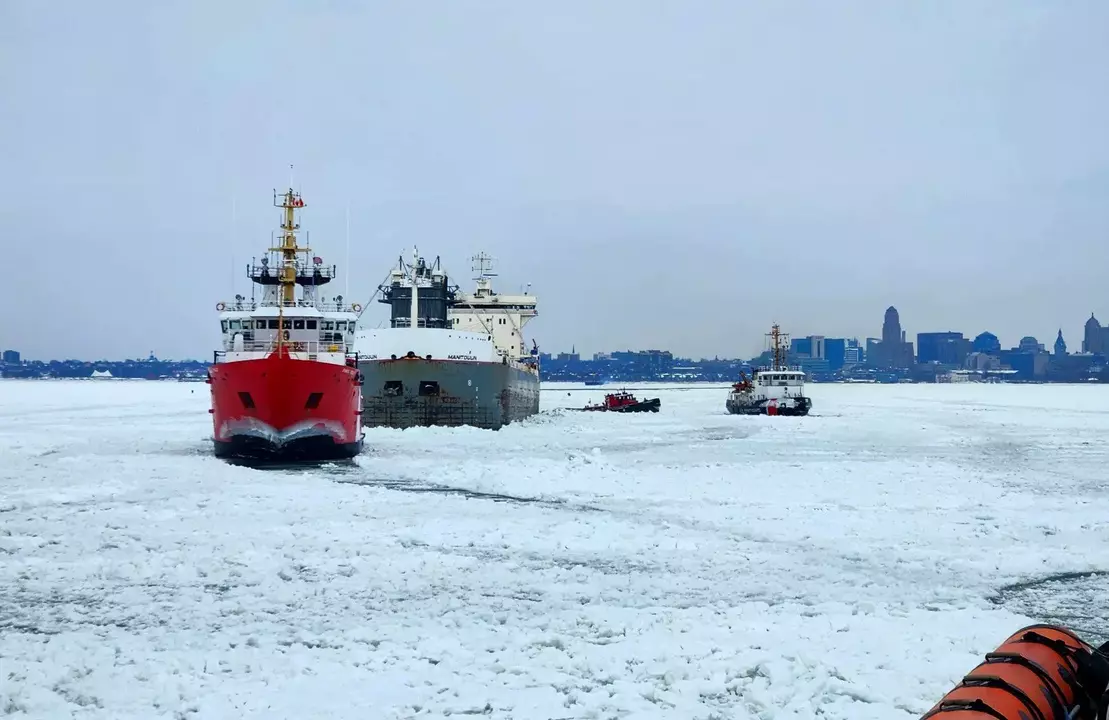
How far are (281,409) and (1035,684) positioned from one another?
2222 cm

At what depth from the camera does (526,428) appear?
42.7 meters

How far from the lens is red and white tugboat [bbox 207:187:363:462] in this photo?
2527cm

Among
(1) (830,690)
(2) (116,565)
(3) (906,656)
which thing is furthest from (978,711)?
(2) (116,565)

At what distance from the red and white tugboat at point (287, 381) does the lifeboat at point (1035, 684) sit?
2149 centimetres

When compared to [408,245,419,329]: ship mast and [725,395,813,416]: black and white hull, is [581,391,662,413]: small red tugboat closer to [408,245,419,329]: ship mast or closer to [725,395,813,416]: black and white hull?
[725,395,813,416]: black and white hull

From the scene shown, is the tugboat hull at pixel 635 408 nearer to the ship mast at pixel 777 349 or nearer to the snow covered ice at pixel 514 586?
the ship mast at pixel 777 349

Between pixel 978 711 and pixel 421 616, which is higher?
pixel 978 711

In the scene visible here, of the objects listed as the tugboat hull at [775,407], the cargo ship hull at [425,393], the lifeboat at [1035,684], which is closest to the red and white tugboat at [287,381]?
the cargo ship hull at [425,393]

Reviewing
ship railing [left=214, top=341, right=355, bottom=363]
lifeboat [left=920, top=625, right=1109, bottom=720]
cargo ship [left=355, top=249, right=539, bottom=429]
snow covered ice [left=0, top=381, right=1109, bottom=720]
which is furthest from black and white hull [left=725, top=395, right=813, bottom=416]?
lifeboat [left=920, top=625, right=1109, bottom=720]

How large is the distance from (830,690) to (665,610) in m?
2.70

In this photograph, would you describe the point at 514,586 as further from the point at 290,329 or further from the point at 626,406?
the point at 626,406

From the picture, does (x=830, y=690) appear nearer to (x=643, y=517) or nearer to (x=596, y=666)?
(x=596, y=666)

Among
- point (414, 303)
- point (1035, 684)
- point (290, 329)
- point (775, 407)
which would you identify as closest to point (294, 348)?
point (290, 329)

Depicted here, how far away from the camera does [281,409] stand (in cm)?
A: 2534
